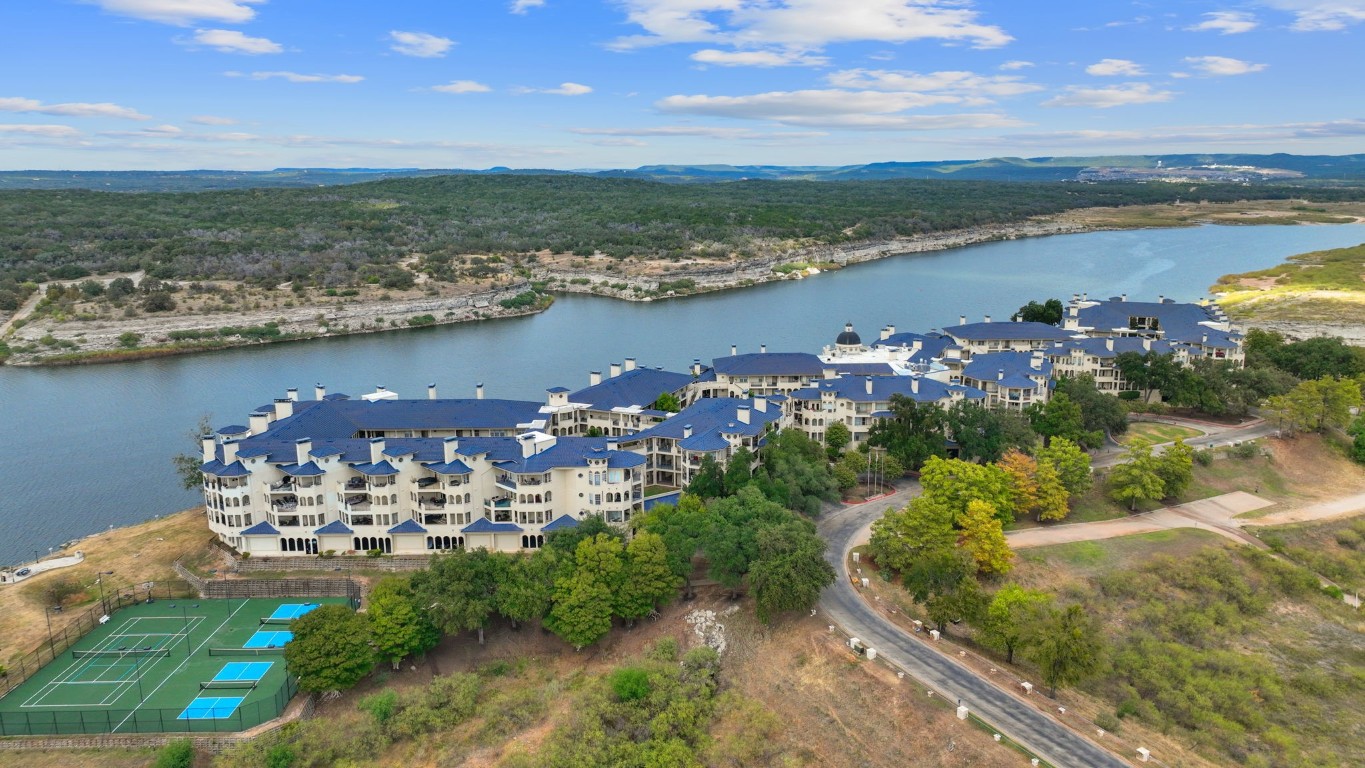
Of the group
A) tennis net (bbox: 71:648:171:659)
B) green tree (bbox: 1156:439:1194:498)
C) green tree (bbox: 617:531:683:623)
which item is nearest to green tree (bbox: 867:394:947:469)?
green tree (bbox: 1156:439:1194:498)

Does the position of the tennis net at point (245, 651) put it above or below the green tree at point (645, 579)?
below

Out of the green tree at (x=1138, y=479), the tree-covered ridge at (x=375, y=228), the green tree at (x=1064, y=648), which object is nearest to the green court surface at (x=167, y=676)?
the green tree at (x=1064, y=648)

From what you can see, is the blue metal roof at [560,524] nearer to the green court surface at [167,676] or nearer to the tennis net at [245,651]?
the green court surface at [167,676]

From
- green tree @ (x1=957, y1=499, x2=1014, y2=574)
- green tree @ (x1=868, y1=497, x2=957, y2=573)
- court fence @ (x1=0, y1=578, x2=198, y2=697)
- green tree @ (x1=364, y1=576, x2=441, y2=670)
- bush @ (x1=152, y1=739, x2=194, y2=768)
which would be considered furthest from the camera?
green tree @ (x1=957, y1=499, x2=1014, y2=574)

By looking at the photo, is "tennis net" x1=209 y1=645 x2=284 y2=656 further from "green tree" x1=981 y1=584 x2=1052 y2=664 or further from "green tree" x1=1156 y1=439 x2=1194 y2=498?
"green tree" x1=1156 y1=439 x2=1194 y2=498

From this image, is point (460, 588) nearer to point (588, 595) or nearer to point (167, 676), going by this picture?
point (588, 595)

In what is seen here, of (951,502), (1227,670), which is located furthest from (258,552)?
(1227,670)

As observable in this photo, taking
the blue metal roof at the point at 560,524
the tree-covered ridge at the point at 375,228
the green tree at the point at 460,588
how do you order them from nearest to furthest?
the green tree at the point at 460,588, the blue metal roof at the point at 560,524, the tree-covered ridge at the point at 375,228
